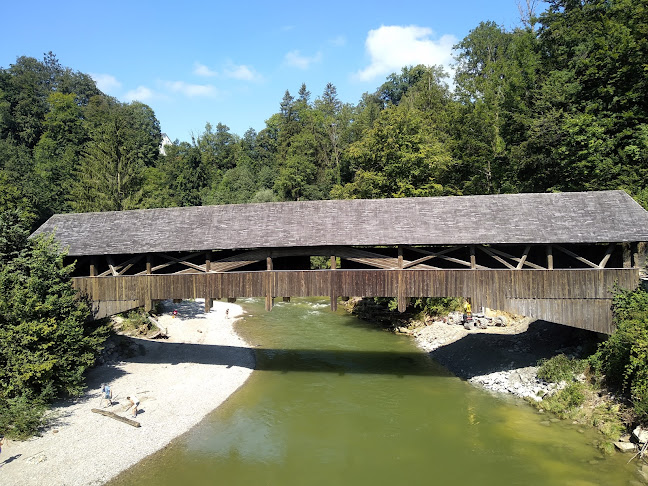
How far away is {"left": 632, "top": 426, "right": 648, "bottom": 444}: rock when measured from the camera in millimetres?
10375

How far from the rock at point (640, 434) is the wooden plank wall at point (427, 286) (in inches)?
136

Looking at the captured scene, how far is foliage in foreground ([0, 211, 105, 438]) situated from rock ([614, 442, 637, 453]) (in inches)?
629

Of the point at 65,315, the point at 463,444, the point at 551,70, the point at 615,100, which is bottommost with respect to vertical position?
the point at 463,444

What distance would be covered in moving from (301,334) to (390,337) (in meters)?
4.97

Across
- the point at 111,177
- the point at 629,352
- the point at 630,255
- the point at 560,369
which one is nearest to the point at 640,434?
the point at 629,352

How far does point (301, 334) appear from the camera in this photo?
23.5 metres

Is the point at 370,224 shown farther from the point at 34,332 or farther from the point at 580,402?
the point at 34,332

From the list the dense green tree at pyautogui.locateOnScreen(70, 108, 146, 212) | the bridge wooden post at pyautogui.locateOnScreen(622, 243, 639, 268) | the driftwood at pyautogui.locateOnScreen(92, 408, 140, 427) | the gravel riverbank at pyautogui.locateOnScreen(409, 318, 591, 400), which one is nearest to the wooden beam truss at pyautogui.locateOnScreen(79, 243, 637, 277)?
the bridge wooden post at pyautogui.locateOnScreen(622, 243, 639, 268)

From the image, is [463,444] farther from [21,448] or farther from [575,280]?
[21,448]

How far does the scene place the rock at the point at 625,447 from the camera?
418 inches

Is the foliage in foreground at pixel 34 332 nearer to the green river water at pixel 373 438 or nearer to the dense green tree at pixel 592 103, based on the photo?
the green river water at pixel 373 438

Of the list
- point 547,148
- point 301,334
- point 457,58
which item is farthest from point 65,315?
point 457,58

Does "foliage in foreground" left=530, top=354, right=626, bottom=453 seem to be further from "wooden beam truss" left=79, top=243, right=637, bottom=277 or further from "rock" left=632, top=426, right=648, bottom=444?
"wooden beam truss" left=79, top=243, right=637, bottom=277

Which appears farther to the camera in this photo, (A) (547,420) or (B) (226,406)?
(B) (226,406)
